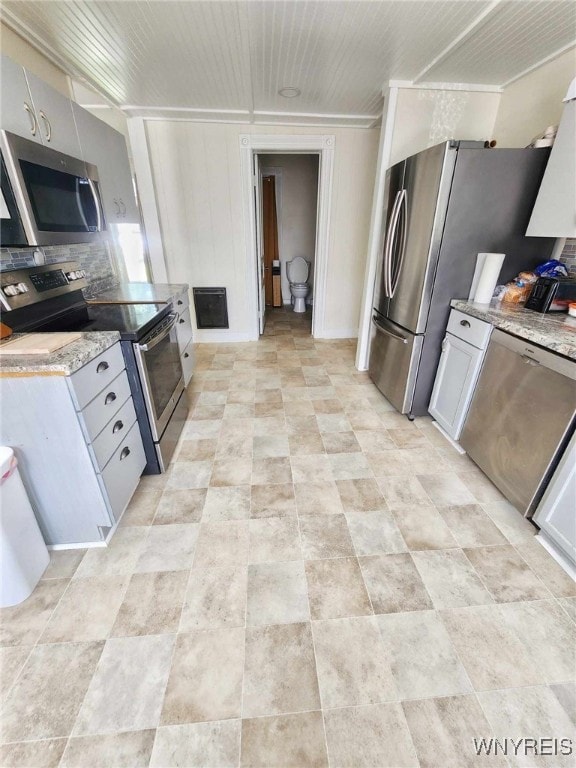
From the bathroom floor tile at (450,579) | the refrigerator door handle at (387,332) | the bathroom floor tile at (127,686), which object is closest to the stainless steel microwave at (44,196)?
the bathroom floor tile at (127,686)

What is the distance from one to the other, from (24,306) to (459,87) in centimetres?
349

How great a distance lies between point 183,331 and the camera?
9.23 feet

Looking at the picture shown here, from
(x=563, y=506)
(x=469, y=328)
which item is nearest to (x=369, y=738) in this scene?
(x=563, y=506)

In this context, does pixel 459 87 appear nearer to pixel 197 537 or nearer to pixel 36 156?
pixel 36 156

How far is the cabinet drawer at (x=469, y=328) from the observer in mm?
1881

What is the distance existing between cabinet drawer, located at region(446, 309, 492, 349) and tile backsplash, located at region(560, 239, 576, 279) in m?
0.69

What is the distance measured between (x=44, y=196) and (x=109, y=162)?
0.98 meters

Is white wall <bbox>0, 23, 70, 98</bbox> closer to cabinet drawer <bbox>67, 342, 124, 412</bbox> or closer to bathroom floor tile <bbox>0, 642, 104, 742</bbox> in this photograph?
cabinet drawer <bbox>67, 342, 124, 412</bbox>

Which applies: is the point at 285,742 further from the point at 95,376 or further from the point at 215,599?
the point at 95,376

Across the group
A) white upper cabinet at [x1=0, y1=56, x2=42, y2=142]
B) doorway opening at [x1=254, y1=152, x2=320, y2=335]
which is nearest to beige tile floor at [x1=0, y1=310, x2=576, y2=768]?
white upper cabinet at [x1=0, y1=56, x2=42, y2=142]

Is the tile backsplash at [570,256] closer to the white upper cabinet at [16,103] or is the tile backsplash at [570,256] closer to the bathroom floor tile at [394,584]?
the bathroom floor tile at [394,584]

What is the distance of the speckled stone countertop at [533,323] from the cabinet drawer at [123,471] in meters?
2.12

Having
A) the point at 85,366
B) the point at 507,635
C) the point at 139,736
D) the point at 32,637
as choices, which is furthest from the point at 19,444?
the point at 507,635

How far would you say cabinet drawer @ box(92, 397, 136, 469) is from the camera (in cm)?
143
